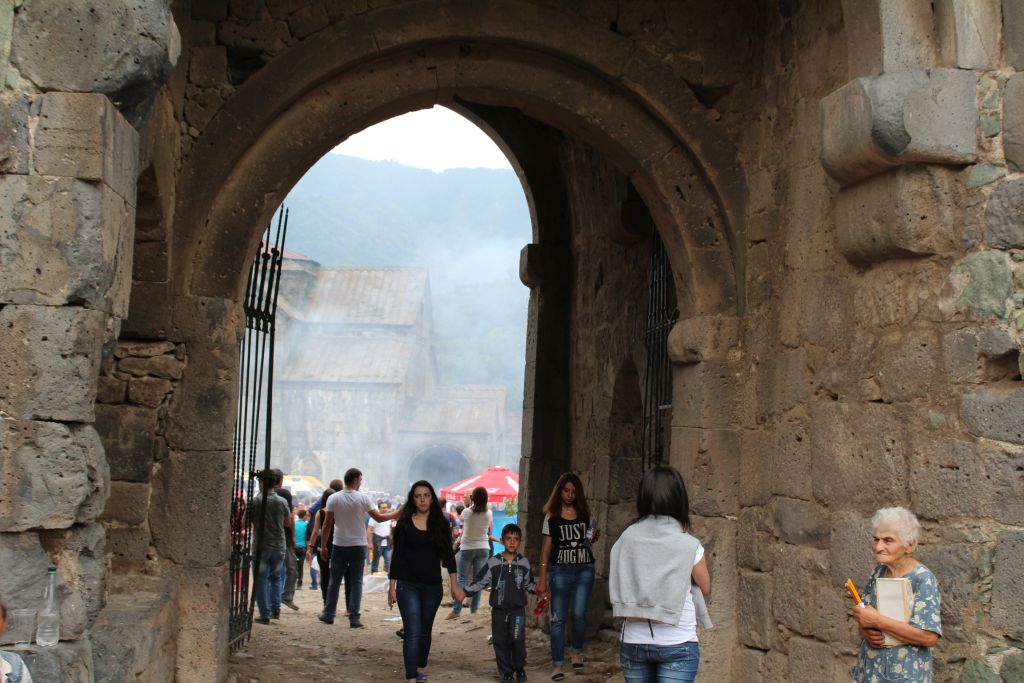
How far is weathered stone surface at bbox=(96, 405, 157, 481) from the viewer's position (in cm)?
589

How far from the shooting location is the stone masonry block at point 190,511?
19.5ft

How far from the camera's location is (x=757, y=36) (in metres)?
6.49

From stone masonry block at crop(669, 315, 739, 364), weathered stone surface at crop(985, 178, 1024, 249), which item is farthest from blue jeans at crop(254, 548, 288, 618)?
weathered stone surface at crop(985, 178, 1024, 249)

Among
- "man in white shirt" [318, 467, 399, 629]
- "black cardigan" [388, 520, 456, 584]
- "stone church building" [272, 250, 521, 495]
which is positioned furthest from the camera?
"stone church building" [272, 250, 521, 495]

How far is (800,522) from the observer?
18.4 feet

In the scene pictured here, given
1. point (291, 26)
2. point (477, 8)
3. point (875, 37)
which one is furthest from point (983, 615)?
point (291, 26)

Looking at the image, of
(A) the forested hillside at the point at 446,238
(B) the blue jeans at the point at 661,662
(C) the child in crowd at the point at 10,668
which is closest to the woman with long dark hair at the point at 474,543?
(B) the blue jeans at the point at 661,662

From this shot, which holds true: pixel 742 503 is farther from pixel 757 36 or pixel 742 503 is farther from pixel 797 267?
pixel 757 36

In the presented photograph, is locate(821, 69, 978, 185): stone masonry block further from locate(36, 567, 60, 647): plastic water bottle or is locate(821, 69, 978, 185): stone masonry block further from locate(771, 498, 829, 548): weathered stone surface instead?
locate(36, 567, 60, 647): plastic water bottle

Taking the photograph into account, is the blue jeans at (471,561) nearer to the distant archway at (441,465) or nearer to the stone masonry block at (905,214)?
the stone masonry block at (905,214)

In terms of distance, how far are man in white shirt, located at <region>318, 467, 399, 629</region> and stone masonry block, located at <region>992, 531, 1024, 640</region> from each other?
214 inches

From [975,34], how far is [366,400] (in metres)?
29.0

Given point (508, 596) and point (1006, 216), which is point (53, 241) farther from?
point (508, 596)

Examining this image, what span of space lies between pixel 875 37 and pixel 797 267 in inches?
50.8
